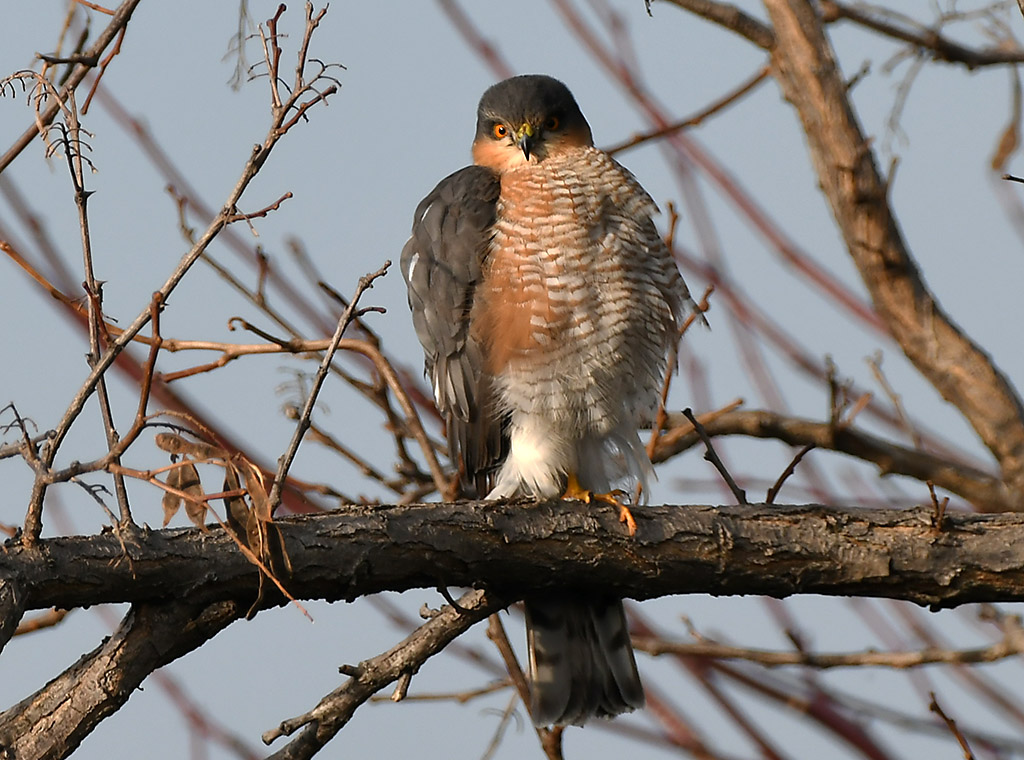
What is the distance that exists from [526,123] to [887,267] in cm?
139

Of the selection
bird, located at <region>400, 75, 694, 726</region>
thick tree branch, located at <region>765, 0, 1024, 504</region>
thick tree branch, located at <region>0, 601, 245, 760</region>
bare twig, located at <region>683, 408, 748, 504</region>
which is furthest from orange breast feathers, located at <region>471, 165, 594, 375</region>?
thick tree branch, located at <region>0, 601, 245, 760</region>

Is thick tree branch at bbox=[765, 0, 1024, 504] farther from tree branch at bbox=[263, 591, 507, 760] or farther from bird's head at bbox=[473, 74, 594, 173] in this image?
tree branch at bbox=[263, 591, 507, 760]

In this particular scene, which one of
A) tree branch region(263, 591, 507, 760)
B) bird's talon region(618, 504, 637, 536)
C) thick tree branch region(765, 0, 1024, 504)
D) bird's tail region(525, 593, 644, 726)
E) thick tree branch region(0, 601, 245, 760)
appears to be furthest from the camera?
thick tree branch region(765, 0, 1024, 504)

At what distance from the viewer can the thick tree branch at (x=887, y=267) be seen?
4254mm

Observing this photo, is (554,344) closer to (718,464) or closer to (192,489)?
(718,464)

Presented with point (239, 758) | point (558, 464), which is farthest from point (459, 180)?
point (239, 758)

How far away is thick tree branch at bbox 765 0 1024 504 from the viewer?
167 inches

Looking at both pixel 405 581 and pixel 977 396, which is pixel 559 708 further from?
pixel 977 396

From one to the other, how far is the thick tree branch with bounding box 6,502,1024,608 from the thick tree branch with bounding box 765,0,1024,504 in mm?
1093

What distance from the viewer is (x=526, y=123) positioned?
4383mm

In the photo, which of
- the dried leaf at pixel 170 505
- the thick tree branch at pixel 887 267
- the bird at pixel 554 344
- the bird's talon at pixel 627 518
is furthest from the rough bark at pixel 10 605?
the thick tree branch at pixel 887 267

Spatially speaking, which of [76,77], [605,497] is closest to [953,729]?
[605,497]

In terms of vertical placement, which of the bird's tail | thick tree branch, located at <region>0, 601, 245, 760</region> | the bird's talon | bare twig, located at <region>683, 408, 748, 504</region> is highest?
bare twig, located at <region>683, 408, 748, 504</region>

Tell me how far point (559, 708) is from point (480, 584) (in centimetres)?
75
